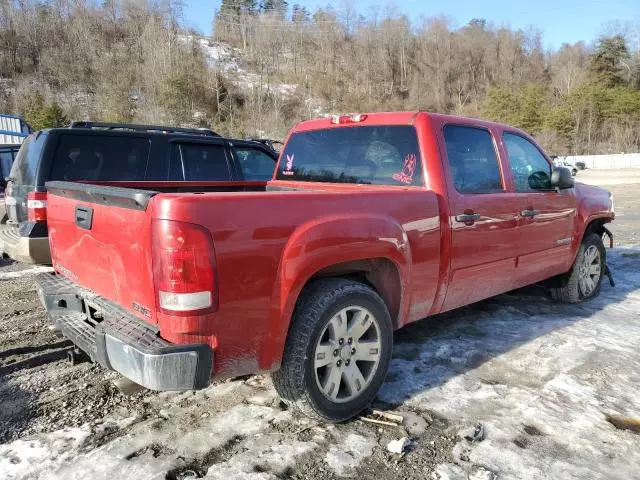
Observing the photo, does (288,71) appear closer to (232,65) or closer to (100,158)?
(232,65)

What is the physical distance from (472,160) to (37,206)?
4133 millimetres

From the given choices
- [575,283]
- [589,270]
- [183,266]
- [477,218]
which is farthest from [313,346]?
[589,270]

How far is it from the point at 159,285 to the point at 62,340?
2.42 meters

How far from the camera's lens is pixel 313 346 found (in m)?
2.77

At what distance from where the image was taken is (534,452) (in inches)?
107

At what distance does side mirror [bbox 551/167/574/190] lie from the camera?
4.47m

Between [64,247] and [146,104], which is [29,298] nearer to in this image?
[64,247]

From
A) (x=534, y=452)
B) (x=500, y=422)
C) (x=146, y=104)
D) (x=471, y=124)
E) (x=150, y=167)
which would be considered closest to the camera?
(x=534, y=452)

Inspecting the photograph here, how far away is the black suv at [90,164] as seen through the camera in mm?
5109

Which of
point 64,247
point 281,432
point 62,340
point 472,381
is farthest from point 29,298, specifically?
point 472,381

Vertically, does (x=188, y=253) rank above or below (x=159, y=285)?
above


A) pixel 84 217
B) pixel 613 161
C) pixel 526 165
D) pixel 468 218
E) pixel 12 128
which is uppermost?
pixel 12 128

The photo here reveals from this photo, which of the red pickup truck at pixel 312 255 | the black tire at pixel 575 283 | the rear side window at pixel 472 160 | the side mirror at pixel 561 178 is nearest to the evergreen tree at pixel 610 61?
the black tire at pixel 575 283

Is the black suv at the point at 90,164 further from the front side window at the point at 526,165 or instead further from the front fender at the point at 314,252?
the front side window at the point at 526,165
